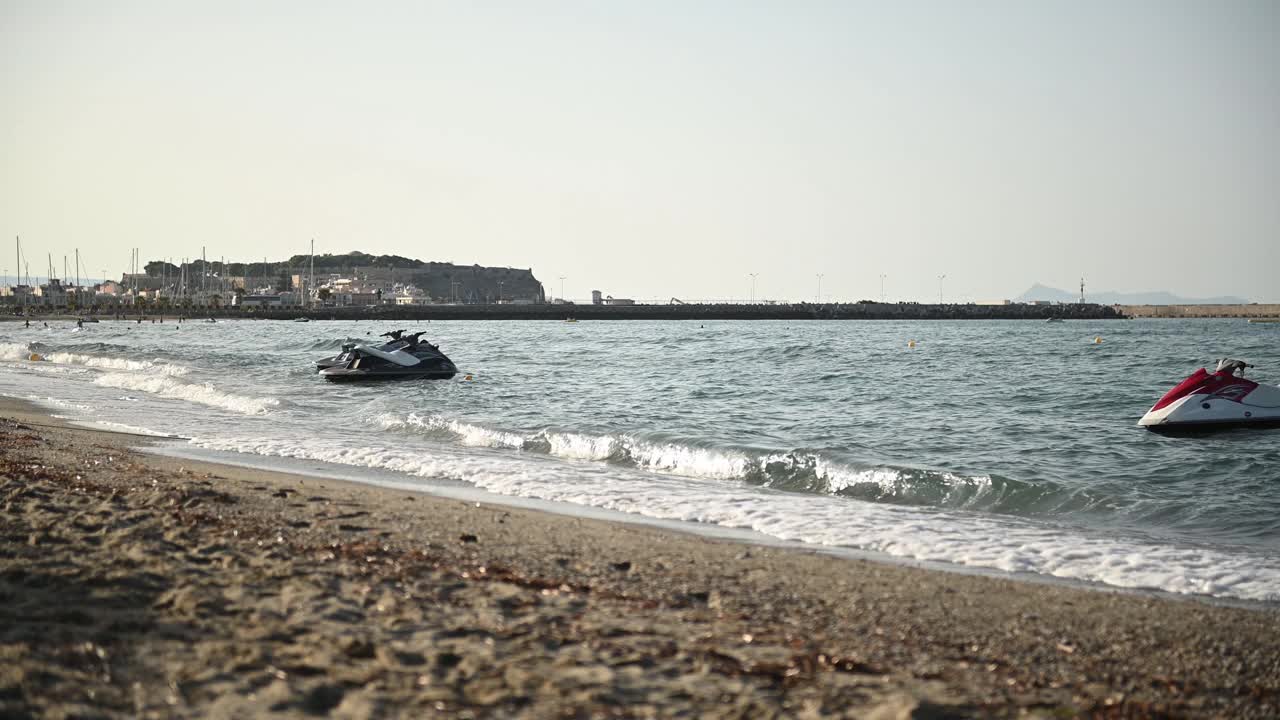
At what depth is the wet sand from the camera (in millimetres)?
4910

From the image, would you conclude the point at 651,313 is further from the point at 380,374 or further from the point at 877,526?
the point at 877,526

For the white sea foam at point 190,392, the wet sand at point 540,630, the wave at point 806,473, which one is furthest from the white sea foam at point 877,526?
the white sea foam at point 190,392

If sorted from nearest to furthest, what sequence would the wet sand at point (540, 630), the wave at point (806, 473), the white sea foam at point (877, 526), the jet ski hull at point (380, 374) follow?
1. the wet sand at point (540, 630)
2. the white sea foam at point (877, 526)
3. the wave at point (806, 473)
4. the jet ski hull at point (380, 374)

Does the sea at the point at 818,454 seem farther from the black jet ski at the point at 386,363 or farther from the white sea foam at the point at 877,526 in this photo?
the black jet ski at the point at 386,363

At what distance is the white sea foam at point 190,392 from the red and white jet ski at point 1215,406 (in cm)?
1979

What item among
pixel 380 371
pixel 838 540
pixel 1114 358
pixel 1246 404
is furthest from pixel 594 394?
pixel 1114 358

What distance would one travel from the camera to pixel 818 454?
51.4 ft

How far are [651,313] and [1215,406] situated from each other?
530ft

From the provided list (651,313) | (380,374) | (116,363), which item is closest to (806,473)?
(380,374)

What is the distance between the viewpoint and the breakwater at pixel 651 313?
541 ft

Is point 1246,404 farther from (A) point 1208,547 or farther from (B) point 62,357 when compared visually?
(B) point 62,357

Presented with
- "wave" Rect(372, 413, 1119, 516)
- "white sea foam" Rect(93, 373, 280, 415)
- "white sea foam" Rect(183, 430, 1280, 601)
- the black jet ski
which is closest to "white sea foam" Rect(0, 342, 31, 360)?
"white sea foam" Rect(93, 373, 280, 415)

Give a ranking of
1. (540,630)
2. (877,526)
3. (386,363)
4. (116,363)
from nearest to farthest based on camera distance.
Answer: (540,630) → (877,526) → (386,363) → (116,363)

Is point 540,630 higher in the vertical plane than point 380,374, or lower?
higher
